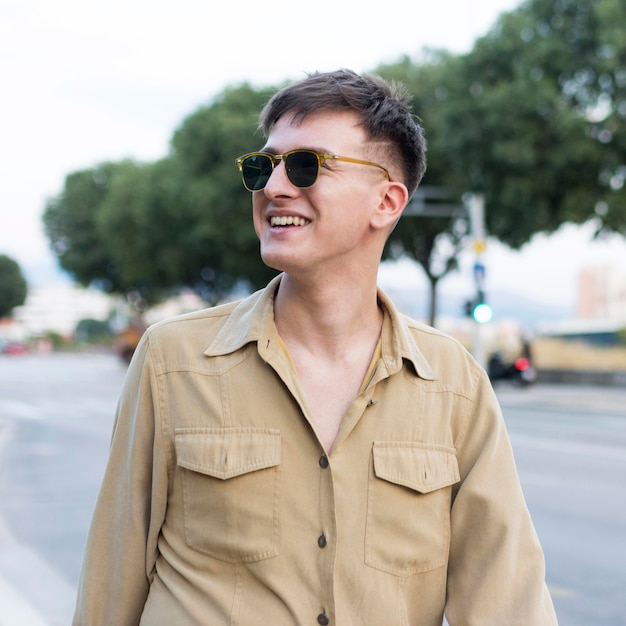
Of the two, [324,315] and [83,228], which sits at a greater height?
[324,315]

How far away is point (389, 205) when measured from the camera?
6.95 feet

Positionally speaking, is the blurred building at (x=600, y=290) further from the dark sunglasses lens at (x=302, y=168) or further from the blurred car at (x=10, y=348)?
the dark sunglasses lens at (x=302, y=168)

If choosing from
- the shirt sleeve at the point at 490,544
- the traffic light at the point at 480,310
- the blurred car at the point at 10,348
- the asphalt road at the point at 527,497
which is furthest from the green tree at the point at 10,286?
the shirt sleeve at the point at 490,544

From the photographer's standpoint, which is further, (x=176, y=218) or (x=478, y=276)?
(x=176, y=218)

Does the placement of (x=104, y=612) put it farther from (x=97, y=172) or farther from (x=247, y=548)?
(x=97, y=172)

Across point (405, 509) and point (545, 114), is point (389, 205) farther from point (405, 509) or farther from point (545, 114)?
point (545, 114)

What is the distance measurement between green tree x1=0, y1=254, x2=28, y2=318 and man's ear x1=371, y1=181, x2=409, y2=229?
4958 inches

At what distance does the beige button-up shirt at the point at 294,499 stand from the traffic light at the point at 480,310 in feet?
60.4

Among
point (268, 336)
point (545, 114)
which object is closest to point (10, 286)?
point (545, 114)

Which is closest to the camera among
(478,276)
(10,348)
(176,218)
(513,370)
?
(478,276)

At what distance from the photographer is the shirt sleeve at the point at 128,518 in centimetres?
201

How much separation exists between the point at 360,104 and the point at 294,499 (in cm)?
77

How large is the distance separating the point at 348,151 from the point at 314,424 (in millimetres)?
539

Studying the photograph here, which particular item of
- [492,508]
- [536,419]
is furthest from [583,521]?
[536,419]
